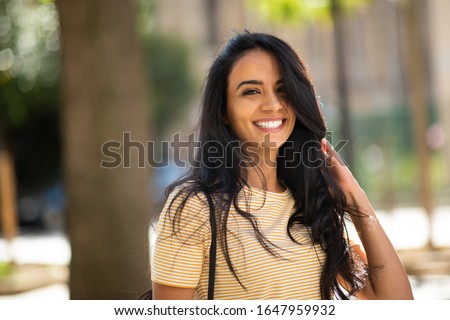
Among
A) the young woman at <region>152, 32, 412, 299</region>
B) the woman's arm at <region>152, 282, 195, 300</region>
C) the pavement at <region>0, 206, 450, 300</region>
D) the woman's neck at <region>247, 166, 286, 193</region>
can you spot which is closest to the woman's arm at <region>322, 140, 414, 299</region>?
the young woman at <region>152, 32, 412, 299</region>

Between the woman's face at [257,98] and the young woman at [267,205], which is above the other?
the woman's face at [257,98]

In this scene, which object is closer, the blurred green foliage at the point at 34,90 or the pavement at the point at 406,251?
the pavement at the point at 406,251

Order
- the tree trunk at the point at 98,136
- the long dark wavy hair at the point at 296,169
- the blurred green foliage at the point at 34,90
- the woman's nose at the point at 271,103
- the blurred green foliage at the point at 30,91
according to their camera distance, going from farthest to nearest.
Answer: the blurred green foliage at the point at 34,90, the blurred green foliage at the point at 30,91, the tree trunk at the point at 98,136, the woman's nose at the point at 271,103, the long dark wavy hair at the point at 296,169

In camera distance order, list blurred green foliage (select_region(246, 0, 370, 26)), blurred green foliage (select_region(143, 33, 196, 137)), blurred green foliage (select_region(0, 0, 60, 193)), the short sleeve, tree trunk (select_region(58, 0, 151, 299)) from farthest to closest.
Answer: blurred green foliage (select_region(143, 33, 196, 137))
blurred green foliage (select_region(0, 0, 60, 193))
blurred green foliage (select_region(246, 0, 370, 26))
tree trunk (select_region(58, 0, 151, 299))
the short sleeve

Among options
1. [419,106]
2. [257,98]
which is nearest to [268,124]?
[257,98]

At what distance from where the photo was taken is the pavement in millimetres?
9766

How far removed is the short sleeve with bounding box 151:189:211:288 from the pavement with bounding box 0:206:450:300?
2.41 feet

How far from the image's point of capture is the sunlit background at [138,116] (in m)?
7.11

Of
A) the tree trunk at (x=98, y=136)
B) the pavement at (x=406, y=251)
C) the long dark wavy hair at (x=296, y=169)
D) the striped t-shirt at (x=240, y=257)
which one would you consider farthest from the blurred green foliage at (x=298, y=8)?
the striped t-shirt at (x=240, y=257)

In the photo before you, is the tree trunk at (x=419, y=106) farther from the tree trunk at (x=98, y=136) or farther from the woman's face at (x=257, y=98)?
the woman's face at (x=257, y=98)

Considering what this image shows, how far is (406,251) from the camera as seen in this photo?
11.9 metres

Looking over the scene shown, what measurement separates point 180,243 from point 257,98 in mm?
630

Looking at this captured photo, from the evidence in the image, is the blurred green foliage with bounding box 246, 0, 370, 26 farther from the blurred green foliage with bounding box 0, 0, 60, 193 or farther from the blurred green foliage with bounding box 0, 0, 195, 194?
the blurred green foliage with bounding box 0, 0, 60, 193

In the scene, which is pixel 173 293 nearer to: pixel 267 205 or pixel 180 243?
pixel 180 243
